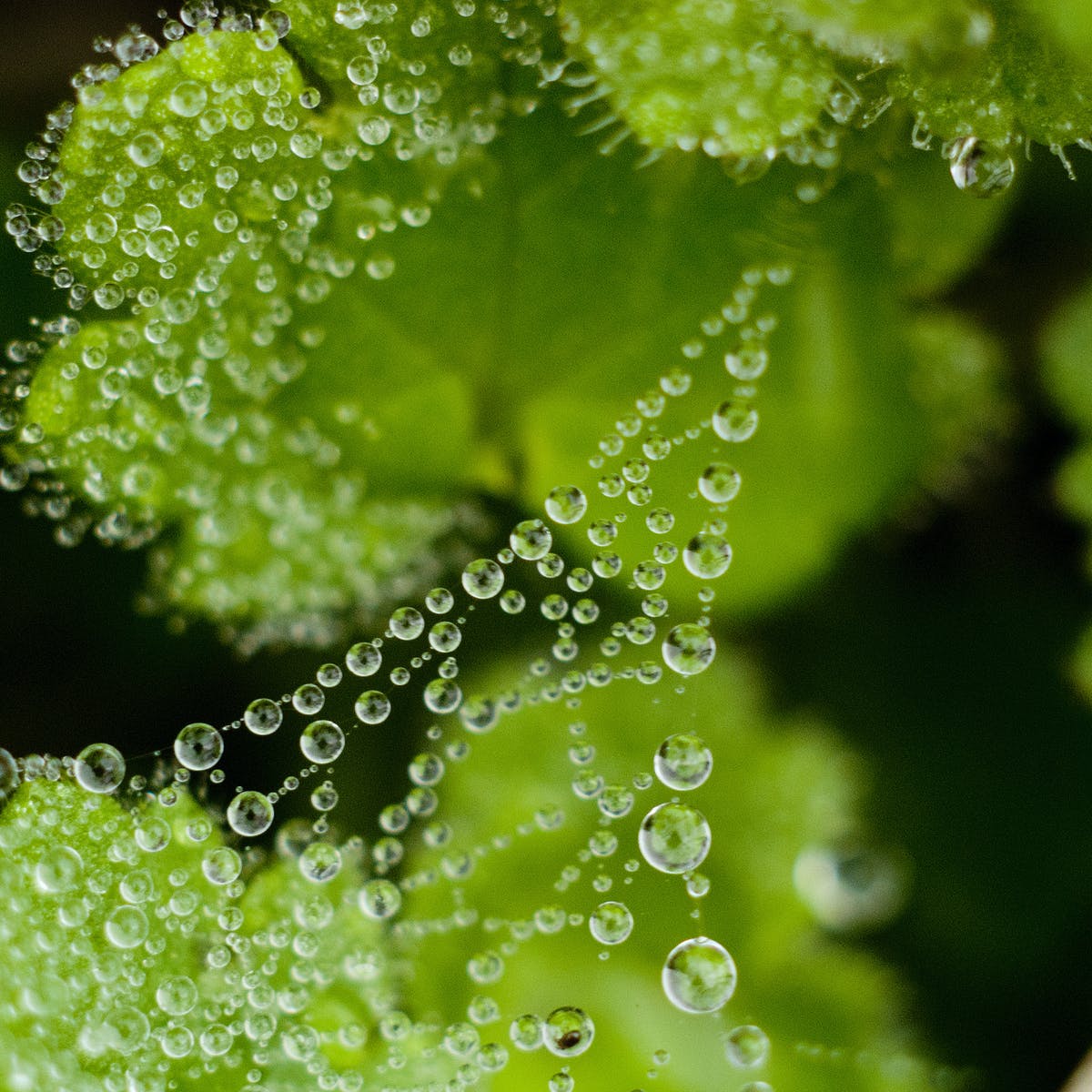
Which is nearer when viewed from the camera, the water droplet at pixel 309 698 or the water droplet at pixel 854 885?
the water droplet at pixel 309 698

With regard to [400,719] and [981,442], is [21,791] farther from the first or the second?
[981,442]

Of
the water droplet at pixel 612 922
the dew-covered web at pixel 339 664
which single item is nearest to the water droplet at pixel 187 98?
the dew-covered web at pixel 339 664

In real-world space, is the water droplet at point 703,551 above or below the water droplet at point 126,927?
above

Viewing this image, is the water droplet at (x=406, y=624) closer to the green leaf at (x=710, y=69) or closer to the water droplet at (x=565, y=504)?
the water droplet at (x=565, y=504)

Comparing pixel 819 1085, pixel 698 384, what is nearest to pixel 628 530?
pixel 698 384

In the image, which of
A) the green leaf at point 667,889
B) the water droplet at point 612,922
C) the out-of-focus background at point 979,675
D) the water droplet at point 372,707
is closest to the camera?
the water droplet at point 372,707

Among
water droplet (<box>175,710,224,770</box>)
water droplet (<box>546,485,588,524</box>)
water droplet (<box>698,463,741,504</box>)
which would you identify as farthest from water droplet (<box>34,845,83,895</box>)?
water droplet (<box>698,463,741,504</box>)

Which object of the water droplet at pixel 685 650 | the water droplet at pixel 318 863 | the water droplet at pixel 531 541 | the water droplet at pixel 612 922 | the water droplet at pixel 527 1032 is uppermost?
the water droplet at pixel 531 541
